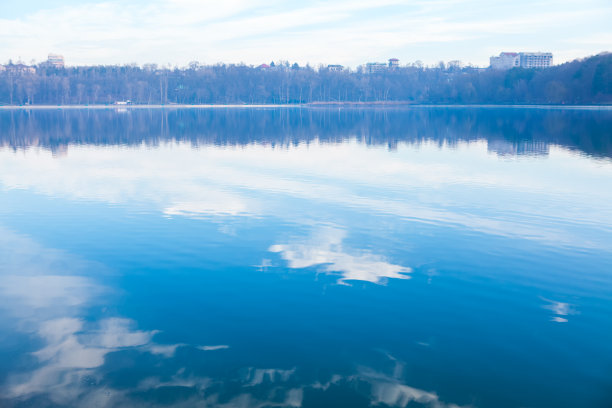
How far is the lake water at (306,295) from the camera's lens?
24.0 feet

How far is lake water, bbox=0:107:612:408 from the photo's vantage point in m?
7.30

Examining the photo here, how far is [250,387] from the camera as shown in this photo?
721cm

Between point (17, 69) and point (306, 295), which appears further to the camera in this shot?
point (17, 69)

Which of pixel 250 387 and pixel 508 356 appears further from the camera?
pixel 508 356

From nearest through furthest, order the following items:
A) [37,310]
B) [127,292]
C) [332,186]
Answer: [37,310], [127,292], [332,186]

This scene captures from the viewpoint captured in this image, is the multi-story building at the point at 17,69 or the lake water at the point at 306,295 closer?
the lake water at the point at 306,295

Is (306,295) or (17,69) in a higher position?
(17,69)

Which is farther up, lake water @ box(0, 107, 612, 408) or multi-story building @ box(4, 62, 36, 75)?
multi-story building @ box(4, 62, 36, 75)

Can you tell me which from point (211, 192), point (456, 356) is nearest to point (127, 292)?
point (456, 356)

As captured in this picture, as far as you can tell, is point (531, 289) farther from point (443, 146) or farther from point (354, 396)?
point (443, 146)

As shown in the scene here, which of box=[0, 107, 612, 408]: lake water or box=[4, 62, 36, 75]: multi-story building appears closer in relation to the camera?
box=[0, 107, 612, 408]: lake water

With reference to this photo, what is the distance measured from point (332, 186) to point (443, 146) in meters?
20.9

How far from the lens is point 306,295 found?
33.6 feet

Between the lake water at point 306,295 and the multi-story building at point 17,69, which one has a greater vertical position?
the multi-story building at point 17,69
